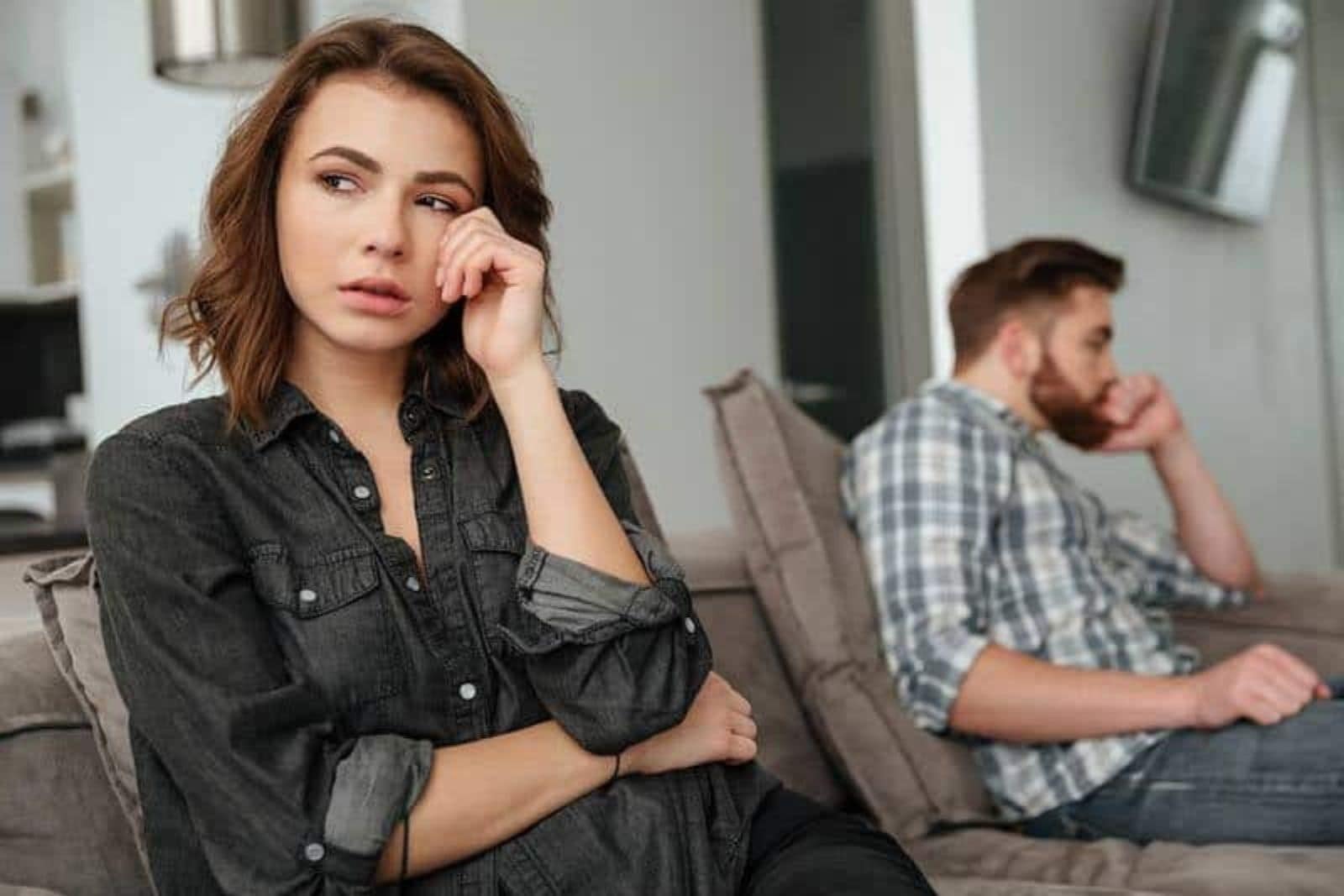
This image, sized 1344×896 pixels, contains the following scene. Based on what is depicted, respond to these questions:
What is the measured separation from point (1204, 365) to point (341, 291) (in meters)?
3.55

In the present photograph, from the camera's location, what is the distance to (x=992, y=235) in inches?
146

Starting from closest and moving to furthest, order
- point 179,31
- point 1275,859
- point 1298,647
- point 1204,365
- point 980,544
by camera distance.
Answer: point 1275,859 → point 980,544 → point 1298,647 → point 179,31 → point 1204,365

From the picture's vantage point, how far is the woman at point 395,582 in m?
1.17

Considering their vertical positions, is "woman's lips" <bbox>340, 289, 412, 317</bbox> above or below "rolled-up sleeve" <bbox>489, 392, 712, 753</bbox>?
above

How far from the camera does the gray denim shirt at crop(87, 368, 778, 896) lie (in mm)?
1150

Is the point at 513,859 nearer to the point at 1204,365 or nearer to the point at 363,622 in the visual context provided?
the point at 363,622

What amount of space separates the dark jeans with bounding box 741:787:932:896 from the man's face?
3.21 feet

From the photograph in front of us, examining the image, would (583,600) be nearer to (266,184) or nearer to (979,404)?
(266,184)

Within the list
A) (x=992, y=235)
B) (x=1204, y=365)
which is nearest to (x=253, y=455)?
(x=992, y=235)

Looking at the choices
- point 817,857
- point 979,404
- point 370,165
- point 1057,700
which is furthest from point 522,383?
point 979,404

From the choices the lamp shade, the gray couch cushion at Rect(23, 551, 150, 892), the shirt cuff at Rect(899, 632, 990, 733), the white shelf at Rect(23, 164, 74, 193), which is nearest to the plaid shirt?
the shirt cuff at Rect(899, 632, 990, 733)

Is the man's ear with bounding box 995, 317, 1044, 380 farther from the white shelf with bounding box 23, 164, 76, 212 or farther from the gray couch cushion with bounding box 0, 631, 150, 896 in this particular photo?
the white shelf with bounding box 23, 164, 76, 212

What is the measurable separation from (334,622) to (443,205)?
34cm

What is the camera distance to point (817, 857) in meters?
1.30
